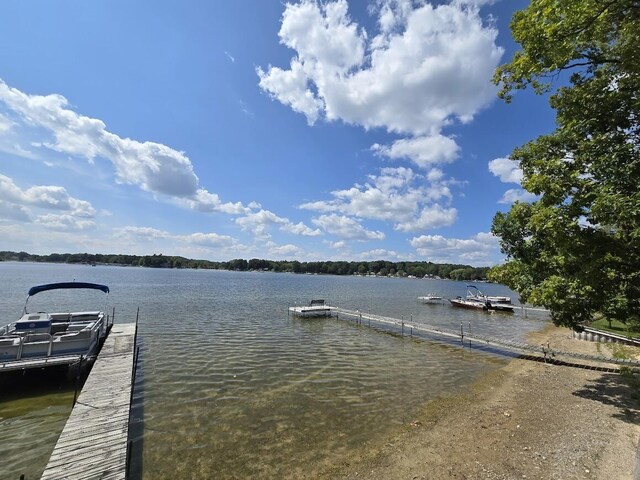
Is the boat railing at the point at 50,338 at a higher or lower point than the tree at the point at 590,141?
lower

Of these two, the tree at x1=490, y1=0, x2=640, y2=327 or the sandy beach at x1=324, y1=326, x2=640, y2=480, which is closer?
the tree at x1=490, y1=0, x2=640, y2=327

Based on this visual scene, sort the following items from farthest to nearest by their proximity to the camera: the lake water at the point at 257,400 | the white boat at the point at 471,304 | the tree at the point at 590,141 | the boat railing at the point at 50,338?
the white boat at the point at 471,304
the boat railing at the point at 50,338
the lake water at the point at 257,400
the tree at the point at 590,141

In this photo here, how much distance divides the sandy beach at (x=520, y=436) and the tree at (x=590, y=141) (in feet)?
14.6

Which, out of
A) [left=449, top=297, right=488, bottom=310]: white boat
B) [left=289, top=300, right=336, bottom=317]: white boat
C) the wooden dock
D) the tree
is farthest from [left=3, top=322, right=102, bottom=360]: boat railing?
[left=449, top=297, right=488, bottom=310]: white boat

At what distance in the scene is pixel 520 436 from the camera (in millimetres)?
10414

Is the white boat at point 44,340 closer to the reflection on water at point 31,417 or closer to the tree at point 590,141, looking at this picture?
the reflection on water at point 31,417

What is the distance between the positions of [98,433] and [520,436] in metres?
13.1

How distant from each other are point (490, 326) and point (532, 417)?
27597 millimetres

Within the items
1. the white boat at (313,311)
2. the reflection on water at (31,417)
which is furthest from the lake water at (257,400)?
the white boat at (313,311)

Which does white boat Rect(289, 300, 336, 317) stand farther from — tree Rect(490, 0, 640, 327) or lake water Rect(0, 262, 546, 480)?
tree Rect(490, 0, 640, 327)

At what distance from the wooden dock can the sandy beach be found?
5.77m

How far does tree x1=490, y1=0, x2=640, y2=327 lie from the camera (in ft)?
21.7

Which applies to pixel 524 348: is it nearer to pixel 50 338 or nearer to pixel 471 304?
pixel 50 338

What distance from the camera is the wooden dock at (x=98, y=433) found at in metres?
7.62
